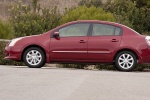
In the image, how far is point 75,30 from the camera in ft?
47.5

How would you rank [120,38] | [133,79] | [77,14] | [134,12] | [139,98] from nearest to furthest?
[139,98]
[133,79]
[120,38]
[77,14]
[134,12]

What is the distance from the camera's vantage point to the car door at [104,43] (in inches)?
556

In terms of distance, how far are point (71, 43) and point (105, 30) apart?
107 centimetres

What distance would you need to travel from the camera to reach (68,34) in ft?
47.5

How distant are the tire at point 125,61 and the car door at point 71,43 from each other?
100 centimetres

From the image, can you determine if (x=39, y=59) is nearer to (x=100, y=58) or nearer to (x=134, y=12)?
(x=100, y=58)

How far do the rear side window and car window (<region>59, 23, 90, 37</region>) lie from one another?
0.83 ft

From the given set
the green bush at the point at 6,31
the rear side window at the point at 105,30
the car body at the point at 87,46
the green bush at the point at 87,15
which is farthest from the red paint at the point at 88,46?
the green bush at the point at 87,15

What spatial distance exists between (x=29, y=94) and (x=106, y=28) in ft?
19.9

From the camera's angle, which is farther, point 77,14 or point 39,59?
point 77,14

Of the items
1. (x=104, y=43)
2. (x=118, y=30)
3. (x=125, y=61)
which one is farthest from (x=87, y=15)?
(x=125, y=61)

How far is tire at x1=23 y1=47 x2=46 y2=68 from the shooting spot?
14.4 meters

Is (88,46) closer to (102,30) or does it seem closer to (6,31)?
(102,30)

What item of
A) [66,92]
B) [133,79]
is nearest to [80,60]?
[133,79]
